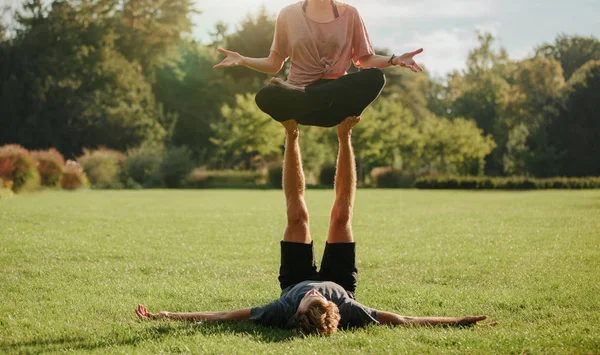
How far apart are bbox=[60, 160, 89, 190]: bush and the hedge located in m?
18.7

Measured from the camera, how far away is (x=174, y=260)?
9445 millimetres

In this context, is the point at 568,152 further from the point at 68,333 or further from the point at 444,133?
the point at 68,333

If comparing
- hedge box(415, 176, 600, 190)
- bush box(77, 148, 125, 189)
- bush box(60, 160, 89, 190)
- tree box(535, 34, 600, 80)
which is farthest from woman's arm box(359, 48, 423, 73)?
tree box(535, 34, 600, 80)

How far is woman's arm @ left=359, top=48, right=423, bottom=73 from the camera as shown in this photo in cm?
584

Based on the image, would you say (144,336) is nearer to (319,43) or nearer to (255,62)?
(255,62)

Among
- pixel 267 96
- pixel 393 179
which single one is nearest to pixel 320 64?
pixel 267 96

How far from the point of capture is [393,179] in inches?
1613

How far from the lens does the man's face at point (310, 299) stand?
502 cm

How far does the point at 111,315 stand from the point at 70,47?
4876 centimetres

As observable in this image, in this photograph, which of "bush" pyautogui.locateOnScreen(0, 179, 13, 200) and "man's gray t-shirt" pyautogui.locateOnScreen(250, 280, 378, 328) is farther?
"bush" pyautogui.locateOnScreen(0, 179, 13, 200)

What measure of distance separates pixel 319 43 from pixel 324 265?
2.15 m

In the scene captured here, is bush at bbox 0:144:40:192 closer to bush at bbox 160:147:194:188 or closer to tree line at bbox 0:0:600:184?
bush at bbox 160:147:194:188

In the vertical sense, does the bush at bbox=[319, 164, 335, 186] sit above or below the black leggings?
below

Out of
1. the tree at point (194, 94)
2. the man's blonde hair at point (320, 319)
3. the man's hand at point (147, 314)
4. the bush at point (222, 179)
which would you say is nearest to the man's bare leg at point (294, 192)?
the man's blonde hair at point (320, 319)
